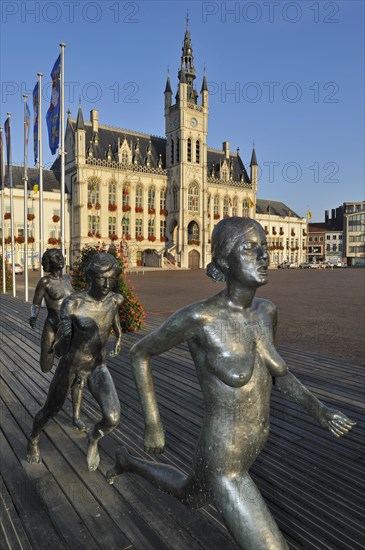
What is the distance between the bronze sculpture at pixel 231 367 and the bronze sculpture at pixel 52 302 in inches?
103

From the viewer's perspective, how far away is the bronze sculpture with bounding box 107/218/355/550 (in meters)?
1.92

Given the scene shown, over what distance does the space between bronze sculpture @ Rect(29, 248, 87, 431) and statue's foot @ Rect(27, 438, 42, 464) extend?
2.21 feet

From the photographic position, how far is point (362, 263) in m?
88.2

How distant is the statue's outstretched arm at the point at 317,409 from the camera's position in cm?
196

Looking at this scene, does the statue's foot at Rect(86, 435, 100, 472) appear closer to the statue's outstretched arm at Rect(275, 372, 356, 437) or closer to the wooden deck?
the wooden deck

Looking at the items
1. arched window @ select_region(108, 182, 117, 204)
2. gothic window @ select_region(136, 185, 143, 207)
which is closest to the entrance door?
gothic window @ select_region(136, 185, 143, 207)

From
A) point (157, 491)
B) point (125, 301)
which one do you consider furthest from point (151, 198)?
point (157, 491)

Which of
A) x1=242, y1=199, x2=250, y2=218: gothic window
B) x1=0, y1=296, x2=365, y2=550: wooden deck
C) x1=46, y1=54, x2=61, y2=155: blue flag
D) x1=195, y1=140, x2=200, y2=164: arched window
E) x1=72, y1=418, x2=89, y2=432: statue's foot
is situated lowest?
x1=0, y1=296, x2=365, y2=550: wooden deck

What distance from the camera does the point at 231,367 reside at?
193 cm

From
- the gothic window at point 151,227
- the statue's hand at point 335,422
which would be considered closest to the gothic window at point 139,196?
the gothic window at point 151,227

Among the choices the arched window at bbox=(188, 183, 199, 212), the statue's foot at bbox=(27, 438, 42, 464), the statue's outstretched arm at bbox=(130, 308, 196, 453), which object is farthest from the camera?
the arched window at bbox=(188, 183, 199, 212)

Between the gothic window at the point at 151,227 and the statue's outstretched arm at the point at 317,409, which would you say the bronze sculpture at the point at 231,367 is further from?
the gothic window at the point at 151,227

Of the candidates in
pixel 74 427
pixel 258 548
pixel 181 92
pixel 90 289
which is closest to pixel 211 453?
pixel 258 548

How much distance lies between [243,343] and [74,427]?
3.31 m
